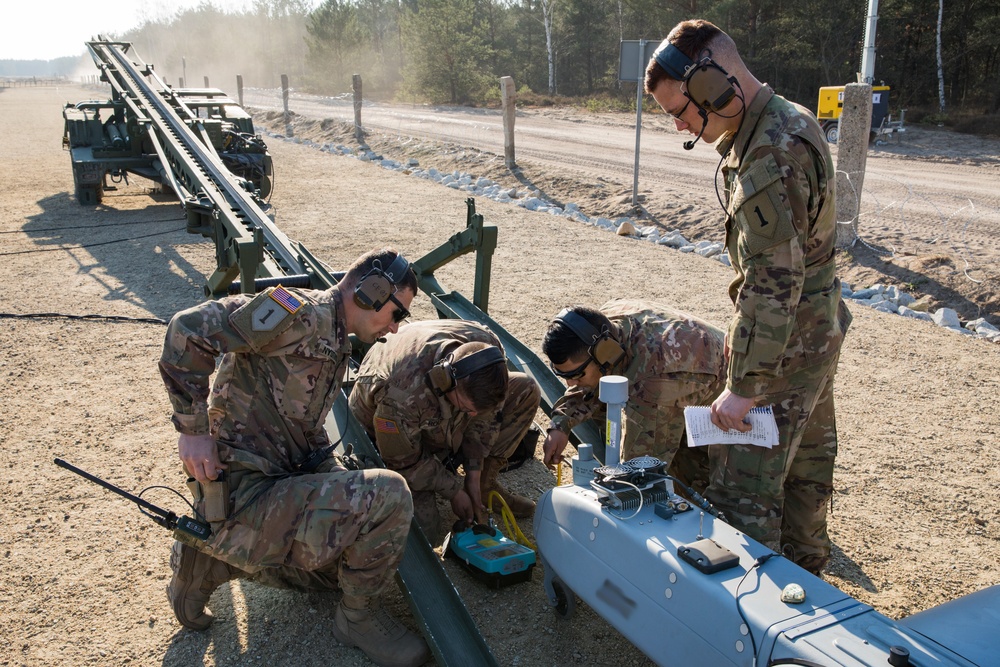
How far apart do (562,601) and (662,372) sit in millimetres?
942

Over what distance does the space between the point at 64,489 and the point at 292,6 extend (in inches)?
3474

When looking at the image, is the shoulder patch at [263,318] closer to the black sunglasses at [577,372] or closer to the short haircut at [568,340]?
the short haircut at [568,340]

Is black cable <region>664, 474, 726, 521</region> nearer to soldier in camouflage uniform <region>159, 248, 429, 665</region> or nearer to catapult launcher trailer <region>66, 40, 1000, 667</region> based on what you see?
catapult launcher trailer <region>66, 40, 1000, 667</region>

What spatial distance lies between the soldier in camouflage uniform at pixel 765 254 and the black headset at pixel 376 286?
1.06m

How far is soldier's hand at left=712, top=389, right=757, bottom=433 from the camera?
8.08 ft

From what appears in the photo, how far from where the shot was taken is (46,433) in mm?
4527

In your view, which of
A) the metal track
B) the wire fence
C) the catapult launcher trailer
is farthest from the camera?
the wire fence

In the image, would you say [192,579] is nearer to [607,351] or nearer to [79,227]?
[607,351]

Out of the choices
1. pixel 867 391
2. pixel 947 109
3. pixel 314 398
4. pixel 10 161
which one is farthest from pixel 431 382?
pixel 947 109

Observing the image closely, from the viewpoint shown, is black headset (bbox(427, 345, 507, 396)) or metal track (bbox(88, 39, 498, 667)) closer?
metal track (bbox(88, 39, 498, 667))

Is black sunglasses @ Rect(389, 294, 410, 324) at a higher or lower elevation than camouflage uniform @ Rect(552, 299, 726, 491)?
higher

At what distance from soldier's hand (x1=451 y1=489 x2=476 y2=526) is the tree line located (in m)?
22.0

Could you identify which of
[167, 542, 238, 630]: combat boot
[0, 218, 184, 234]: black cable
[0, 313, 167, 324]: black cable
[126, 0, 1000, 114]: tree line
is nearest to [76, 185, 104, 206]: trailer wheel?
[0, 218, 184, 234]: black cable

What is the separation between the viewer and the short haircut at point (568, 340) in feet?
10.1
